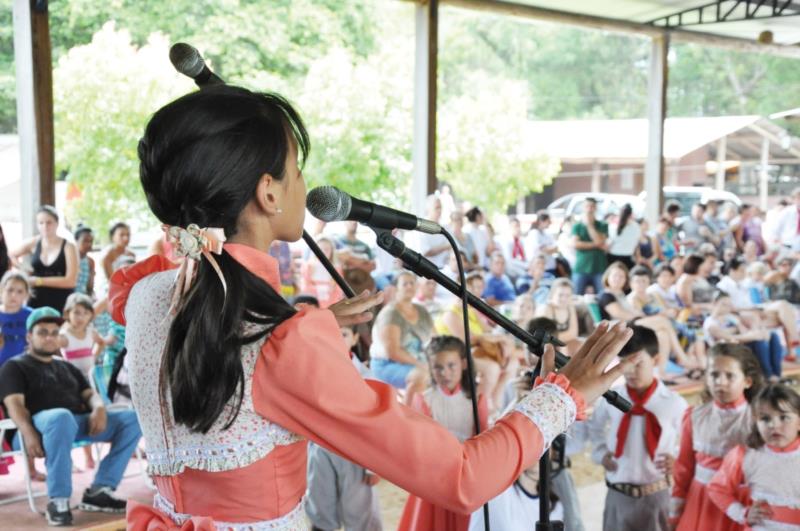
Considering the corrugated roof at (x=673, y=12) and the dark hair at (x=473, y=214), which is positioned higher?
the corrugated roof at (x=673, y=12)

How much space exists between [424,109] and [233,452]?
25.8ft

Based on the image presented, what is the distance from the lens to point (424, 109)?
8969mm

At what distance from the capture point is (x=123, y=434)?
4410 mm

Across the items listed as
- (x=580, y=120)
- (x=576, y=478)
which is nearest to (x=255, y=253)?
(x=576, y=478)

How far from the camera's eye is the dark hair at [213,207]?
1239 millimetres

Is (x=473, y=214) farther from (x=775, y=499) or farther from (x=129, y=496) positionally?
(x=775, y=499)

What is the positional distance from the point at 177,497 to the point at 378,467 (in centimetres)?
32

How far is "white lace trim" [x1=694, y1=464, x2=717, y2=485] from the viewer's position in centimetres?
347

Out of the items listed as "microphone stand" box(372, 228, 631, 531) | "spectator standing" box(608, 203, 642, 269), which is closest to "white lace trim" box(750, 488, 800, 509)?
"microphone stand" box(372, 228, 631, 531)

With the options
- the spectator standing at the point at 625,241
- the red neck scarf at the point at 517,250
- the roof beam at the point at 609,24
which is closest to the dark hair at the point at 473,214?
the red neck scarf at the point at 517,250

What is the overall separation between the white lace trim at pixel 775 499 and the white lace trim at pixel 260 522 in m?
2.22

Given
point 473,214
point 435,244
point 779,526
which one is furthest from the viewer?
point 473,214

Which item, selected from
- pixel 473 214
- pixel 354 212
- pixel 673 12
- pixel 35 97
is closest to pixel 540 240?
pixel 473 214

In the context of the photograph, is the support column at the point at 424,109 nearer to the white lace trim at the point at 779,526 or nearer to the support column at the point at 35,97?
the support column at the point at 35,97
